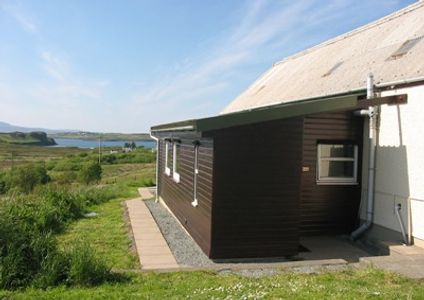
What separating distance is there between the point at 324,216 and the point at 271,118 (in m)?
3.63

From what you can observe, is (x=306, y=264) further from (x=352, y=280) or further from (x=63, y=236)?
(x=63, y=236)

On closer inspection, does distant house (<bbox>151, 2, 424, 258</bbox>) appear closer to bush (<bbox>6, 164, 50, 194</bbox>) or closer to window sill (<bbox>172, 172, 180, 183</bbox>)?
window sill (<bbox>172, 172, 180, 183</bbox>)

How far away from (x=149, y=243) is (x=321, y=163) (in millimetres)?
4463

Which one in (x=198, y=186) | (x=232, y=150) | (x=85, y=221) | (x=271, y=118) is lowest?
(x=85, y=221)

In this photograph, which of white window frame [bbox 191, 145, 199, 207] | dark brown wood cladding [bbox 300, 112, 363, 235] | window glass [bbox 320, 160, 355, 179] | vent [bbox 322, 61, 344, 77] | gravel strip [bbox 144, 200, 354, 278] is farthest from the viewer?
vent [bbox 322, 61, 344, 77]

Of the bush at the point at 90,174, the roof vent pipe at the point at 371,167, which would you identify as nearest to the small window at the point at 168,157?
the roof vent pipe at the point at 371,167

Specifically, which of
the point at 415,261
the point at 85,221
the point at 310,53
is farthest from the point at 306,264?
the point at 310,53

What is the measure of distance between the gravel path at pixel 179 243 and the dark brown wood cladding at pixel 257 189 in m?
0.39

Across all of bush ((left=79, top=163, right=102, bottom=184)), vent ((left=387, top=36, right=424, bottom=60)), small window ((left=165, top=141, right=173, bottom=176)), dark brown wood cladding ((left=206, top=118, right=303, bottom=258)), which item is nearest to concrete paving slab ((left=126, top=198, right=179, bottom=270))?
dark brown wood cladding ((left=206, top=118, right=303, bottom=258))

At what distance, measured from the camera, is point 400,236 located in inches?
347

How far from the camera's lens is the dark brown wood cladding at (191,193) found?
835 centimetres

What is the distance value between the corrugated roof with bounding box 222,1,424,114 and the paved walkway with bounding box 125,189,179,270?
550 centimetres

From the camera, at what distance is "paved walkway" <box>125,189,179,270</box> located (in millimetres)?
7930

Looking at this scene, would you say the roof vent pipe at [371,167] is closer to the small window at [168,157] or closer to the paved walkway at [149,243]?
the paved walkway at [149,243]
